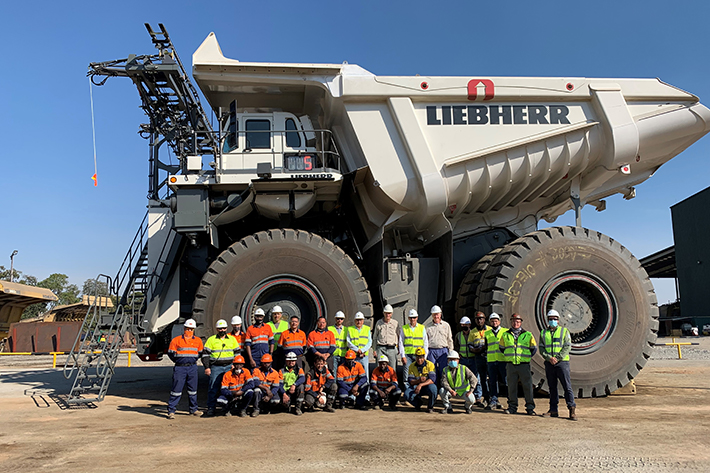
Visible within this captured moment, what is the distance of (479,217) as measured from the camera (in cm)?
923

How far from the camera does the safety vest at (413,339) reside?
752 centimetres

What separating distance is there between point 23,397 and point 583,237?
9870mm

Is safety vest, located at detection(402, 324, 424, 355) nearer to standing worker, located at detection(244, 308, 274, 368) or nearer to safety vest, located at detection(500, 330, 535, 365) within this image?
safety vest, located at detection(500, 330, 535, 365)

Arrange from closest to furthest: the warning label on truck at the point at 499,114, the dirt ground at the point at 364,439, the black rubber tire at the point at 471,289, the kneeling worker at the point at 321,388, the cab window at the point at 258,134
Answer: the dirt ground at the point at 364,439 → the kneeling worker at the point at 321,388 → the warning label on truck at the point at 499,114 → the black rubber tire at the point at 471,289 → the cab window at the point at 258,134

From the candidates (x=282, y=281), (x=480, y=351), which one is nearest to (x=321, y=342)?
(x=282, y=281)

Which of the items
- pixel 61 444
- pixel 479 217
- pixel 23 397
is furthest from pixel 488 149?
pixel 23 397

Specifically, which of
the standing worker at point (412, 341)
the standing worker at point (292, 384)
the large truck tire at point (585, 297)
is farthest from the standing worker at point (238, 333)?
the large truck tire at point (585, 297)

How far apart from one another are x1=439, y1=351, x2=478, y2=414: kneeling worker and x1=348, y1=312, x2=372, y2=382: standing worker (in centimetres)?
116

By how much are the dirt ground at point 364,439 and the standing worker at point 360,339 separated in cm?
84

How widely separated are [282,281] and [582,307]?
4746mm

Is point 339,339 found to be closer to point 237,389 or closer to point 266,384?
point 266,384

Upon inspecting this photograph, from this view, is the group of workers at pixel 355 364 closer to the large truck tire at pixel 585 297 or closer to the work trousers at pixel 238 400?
the work trousers at pixel 238 400

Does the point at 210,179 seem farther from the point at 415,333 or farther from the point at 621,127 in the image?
the point at 621,127

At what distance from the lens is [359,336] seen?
24.5 feet
